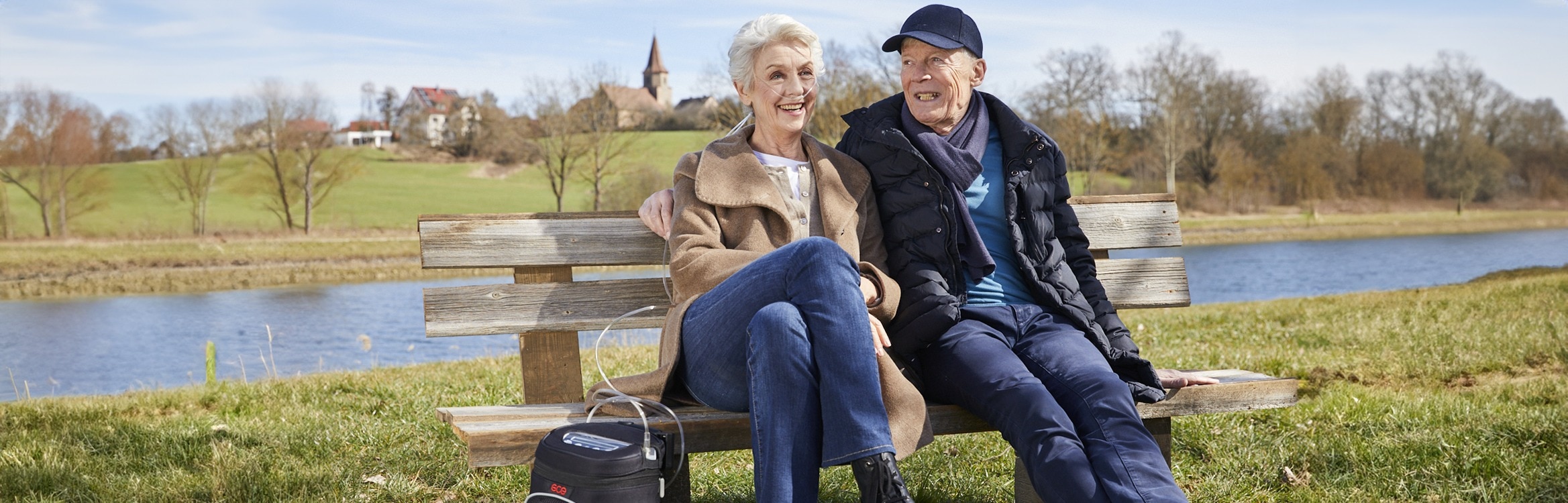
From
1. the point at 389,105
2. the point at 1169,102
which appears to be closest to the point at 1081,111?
the point at 1169,102

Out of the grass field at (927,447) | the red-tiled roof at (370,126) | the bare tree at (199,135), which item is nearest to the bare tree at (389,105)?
the red-tiled roof at (370,126)

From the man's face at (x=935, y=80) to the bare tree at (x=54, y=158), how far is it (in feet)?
127

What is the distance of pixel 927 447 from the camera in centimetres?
419

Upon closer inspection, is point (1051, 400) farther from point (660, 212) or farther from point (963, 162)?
point (660, 212)

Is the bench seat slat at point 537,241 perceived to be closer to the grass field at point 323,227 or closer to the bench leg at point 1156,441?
the bench leg at point 1156,441

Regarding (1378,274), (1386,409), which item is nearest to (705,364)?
(1386,409)

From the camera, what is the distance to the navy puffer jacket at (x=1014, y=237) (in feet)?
10.1

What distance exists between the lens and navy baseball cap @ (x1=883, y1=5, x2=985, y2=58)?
10.8 feet

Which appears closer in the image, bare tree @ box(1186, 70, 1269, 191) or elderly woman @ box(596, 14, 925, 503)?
elderly woman @ box(596, 14, 925, 503)

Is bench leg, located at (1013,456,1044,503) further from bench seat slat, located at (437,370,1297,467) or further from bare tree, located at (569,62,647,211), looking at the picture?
bare tree, located at (569,62,647,211)

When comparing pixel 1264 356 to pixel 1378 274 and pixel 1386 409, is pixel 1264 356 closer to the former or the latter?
pixel 1386 409

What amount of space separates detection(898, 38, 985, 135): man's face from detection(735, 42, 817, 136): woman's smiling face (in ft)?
1.06

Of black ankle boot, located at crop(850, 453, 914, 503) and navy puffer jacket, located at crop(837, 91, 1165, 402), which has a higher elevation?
navy puffer jacket, located at crop(837, 91, 1165, 402)

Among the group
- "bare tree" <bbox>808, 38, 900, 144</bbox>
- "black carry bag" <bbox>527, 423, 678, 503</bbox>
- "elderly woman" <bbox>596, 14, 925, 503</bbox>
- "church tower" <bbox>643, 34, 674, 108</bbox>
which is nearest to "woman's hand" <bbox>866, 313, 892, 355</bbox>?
"elderly woman" <bbox>596, 14, 925, 503</bbox>
